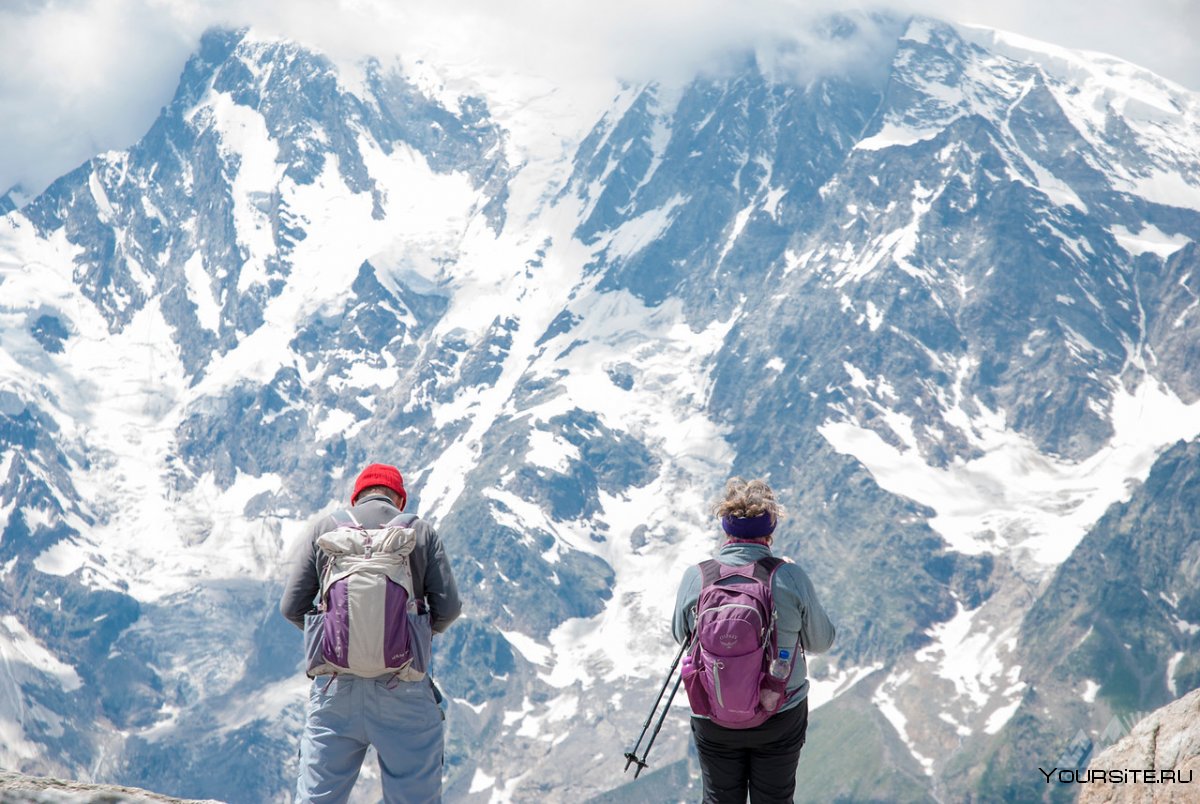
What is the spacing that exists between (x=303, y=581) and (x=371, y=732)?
6.21ft

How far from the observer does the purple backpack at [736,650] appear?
1730 cm

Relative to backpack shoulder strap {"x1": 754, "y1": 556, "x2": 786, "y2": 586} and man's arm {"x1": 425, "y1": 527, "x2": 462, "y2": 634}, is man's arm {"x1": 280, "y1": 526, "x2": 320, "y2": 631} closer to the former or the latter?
man's arm {"x1": 425, "y1": 527, "x2": 462, "y2": 634}

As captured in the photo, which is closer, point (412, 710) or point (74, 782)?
point (74, 782)

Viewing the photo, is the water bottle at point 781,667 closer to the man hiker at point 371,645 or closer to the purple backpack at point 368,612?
the man hiker at point 371,645

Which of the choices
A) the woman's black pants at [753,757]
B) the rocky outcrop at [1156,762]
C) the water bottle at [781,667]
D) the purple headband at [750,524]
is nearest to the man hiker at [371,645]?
the woman's black pants at [753,757]

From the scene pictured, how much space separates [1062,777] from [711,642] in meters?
A: 6.26

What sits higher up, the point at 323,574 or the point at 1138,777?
the point at 323,574

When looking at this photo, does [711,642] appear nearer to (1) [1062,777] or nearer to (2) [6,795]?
(1) [1062,777]

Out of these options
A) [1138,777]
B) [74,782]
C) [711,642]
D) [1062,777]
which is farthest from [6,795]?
[1062,777]

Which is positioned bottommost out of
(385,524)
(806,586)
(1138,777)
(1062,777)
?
(1062,777)

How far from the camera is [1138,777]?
1794 centimetres

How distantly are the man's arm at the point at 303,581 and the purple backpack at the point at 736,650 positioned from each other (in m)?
4.41

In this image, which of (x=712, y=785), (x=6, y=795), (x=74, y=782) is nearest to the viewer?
(x=6, y=795)

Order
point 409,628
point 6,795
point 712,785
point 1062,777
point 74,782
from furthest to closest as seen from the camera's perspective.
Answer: point 1062,777, point 712,785, point 409,628, point 74,782, point 6,795
